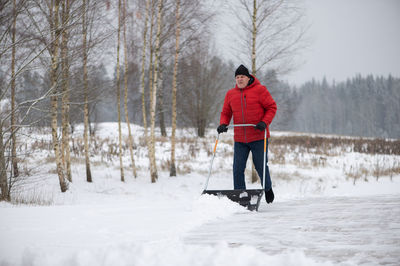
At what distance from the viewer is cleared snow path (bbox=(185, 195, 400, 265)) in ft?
6.61

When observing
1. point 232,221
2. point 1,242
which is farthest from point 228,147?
point 1,242

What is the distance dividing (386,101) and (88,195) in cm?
8114

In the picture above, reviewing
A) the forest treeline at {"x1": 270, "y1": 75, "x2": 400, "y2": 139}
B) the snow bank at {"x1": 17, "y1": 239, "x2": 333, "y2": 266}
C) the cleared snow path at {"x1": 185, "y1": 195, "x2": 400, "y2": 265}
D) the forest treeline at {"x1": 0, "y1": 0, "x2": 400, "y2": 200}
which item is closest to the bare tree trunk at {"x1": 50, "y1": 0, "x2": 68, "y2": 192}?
the forest treeline at {"x1": 0, "y1": 0, "x2": 400, "y2": 200}

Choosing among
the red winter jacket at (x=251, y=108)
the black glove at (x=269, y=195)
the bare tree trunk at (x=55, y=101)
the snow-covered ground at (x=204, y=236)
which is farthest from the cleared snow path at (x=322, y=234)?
the bare tree trunk at (x=55, y=101)

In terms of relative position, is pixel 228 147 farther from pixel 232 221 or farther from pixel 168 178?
pixel 232 221

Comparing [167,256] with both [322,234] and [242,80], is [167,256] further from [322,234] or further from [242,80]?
[242,80]

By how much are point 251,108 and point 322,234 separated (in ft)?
7.70

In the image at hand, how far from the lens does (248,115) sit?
454 cm

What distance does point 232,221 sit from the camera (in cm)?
326

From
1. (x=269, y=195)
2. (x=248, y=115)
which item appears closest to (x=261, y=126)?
(x=248, y=115)

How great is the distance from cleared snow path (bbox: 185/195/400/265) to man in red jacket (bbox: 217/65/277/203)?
1129mm

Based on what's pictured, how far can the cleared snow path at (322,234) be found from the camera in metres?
2.01

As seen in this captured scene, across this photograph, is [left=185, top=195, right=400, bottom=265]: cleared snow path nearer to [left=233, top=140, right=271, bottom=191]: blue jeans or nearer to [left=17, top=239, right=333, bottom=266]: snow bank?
[left=17, top=239, right=333, bottom=266]: snow bank

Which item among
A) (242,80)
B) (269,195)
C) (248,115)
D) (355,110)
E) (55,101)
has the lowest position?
(269,195)
